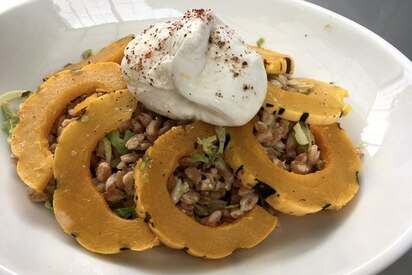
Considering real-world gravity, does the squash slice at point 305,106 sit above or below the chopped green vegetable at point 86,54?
above

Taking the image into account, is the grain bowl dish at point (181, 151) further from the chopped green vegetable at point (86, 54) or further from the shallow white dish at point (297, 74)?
the chopped green vegetable at point (86, 54)

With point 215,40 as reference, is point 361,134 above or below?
below

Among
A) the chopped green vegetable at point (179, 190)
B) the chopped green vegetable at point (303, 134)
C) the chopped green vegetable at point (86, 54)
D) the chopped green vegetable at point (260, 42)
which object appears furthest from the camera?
the chopped green vegetable at point (260, 42)

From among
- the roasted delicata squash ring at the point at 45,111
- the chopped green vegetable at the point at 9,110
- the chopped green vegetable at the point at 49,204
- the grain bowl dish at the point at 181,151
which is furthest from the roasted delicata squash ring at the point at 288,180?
the chopped green vegetable at the point at 9,110

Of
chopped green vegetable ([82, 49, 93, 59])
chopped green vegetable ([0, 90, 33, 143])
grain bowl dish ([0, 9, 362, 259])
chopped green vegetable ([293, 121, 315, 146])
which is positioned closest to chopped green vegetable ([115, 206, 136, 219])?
→ grain bowl dish ([0, 9, 362, 259])

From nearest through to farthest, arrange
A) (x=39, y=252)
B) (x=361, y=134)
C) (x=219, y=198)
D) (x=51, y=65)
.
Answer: (x=39, y=252) < (x=219, y=198) < (x=361, y=134) < (x=51, y=65)

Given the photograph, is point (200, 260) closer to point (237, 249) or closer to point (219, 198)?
point (237, 249)

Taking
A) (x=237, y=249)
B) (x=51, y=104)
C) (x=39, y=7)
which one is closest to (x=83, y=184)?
(x=51, y=104)
